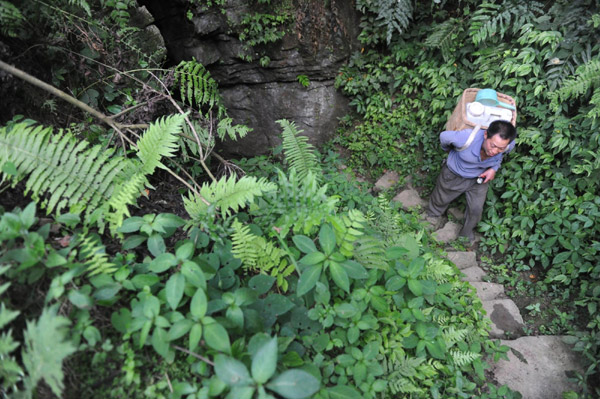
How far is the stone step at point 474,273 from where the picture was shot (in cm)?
Answer: 418

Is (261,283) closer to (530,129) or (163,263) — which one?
(163,263)

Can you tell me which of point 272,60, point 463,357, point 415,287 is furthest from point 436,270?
point 272,60

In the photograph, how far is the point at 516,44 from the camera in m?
4.66

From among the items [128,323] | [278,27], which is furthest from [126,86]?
[278,27]

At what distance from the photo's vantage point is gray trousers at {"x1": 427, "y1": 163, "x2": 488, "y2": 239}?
4562 millimetres

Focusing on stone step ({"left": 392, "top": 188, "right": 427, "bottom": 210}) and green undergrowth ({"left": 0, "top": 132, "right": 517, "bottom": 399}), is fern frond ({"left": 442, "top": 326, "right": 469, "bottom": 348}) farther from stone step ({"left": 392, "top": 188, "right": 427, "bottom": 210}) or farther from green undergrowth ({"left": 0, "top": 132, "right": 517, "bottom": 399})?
stone step ({"left": 392, "top": 188, "right": 427, "bottom": 210})

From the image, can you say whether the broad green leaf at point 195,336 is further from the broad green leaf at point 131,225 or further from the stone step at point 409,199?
the stone step at point 409,199

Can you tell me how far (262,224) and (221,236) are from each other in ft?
1.10

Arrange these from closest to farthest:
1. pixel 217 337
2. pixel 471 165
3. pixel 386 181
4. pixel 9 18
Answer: pixel 217 337 < pixel 9 18 < pixel 471 165 < pixel 386 181

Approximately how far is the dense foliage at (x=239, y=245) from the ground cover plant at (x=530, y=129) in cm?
3

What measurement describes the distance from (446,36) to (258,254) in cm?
498

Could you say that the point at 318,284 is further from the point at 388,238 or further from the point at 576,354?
the point at 576,354

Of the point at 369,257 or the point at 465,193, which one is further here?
the point at 465,193

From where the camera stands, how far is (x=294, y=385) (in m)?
1.25
